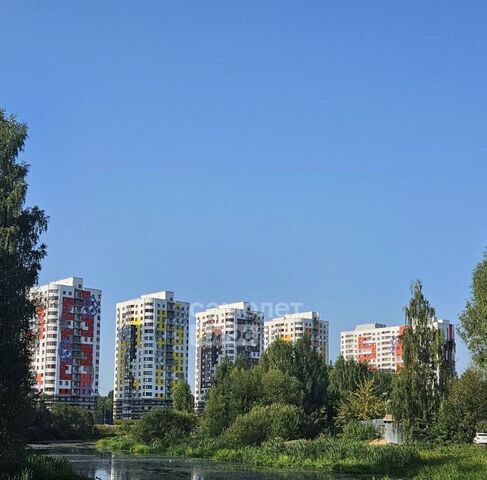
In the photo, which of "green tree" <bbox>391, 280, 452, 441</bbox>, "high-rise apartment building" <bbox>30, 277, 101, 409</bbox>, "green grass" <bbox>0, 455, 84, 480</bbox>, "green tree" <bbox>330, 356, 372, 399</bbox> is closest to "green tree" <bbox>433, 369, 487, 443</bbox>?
"green tree" <bbox>391, 280, 452, 441</bbox>

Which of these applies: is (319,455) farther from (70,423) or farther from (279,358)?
(70,423)

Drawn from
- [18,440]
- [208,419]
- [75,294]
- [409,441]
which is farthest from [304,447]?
[75,294]

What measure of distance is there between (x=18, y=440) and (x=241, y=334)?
453ft

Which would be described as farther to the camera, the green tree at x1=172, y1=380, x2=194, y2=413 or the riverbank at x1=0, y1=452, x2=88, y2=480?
the green tree at x1=172, y1=380, x2=194, y2=413

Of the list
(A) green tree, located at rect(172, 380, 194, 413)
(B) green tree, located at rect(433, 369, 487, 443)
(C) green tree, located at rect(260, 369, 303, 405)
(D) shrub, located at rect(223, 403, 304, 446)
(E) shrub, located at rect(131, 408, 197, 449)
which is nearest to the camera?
(B) green tree, located at rect(433, 369, 487, 443)

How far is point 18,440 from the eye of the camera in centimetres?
3328

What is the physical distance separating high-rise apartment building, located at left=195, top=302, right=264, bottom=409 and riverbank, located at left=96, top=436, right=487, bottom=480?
96.8m

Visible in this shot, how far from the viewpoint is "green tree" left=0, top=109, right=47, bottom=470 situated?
3325 centimetres

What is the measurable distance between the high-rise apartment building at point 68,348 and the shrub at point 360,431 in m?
79.3

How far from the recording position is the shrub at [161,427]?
274 feet

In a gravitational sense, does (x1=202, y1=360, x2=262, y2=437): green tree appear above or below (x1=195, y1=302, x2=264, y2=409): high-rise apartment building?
below

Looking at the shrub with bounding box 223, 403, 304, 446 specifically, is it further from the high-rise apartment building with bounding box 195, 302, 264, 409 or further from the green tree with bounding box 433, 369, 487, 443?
the high-rise apartment building with bounding box 195, 302, 264, 409

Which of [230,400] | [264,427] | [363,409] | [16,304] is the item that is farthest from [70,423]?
[16,304]

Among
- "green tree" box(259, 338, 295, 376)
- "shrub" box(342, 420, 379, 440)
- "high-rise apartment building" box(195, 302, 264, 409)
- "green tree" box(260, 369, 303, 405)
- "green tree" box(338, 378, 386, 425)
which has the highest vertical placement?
"high-rise apartment building" box(195, 302, 264, 409)
